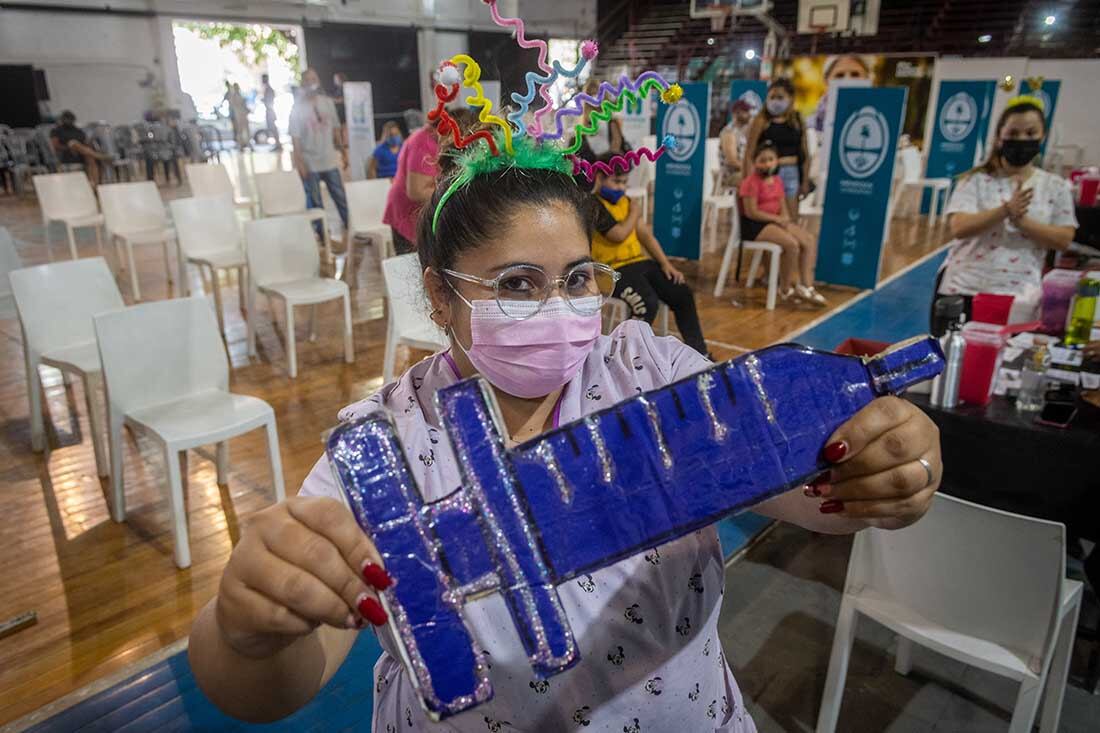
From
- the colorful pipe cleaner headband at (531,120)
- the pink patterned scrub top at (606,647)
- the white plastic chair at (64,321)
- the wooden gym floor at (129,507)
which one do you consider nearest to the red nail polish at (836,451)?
the pink patterned scrub top at (606,647)

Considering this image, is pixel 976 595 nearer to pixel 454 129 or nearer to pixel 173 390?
pixel 454 129

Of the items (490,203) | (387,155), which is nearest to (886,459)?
(490,203)

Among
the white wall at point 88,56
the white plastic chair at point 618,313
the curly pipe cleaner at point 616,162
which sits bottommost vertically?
the white plastic chair at point 618,313

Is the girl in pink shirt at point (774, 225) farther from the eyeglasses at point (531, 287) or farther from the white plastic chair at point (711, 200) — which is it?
the eyeglasses at point (531, 287)

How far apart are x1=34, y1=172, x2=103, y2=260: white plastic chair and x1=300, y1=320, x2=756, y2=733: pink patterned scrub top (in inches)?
257

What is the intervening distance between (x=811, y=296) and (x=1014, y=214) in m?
2.77

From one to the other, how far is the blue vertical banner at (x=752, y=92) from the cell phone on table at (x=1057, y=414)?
6174 millimetres

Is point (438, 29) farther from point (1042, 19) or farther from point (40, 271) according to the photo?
point (40, 271)

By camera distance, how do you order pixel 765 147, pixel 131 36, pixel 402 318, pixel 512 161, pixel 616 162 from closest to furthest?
1. pixel 512 161
2. pixel 616 162
3. pixel 402 318
4. pixel 765 147
5. pixel 131 36

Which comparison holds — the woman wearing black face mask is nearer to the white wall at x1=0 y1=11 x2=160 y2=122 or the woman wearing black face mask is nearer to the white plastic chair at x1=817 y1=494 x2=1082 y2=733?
the white plastic chair at x1=817 y1=494 x2=1082 y2=733

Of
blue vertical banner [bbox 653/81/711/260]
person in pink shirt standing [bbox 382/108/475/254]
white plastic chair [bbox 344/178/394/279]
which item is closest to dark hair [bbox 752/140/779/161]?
blue vertical banner [bbox 653/81/711/260]

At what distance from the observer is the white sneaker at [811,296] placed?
18.5 ft

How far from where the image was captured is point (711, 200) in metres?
7.09

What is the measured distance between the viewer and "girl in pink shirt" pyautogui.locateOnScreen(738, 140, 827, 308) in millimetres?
5516
